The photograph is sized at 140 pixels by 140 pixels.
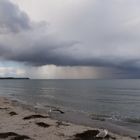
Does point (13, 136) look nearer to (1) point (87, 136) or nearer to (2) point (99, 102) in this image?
(1) point (87, 136)

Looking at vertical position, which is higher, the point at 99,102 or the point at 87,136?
→ the point at 87,136

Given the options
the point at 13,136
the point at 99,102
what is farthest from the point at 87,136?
the point at 99,102

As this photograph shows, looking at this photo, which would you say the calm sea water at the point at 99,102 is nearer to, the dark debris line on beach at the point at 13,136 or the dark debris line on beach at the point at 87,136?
the dark debris line on beach at the point at 87,136

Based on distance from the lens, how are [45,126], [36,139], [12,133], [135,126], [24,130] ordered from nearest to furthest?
[36,139] < [12,133] < [24,130] < [45,126] < [135,126]

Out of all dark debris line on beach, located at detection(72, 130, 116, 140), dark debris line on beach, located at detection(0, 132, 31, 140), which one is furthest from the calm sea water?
dark debris line on beach, located at detection(0, 132, 31, 140)

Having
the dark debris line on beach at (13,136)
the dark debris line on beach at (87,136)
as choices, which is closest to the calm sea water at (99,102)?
the dark debris line on beach at (87,136)

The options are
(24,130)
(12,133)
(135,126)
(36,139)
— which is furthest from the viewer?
(135,126)

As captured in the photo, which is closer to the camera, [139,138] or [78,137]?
[78,137]

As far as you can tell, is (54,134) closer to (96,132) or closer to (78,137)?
(78,137)

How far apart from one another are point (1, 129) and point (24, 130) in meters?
1.89

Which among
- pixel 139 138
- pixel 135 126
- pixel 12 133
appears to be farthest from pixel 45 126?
pixel 135 126

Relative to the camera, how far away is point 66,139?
16531mm

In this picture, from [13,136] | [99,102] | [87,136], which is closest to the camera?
[13,136]

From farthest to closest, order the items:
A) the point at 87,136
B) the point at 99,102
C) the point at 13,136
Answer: the point at 99,102 < the point at 87,136 < the point at 13,136
